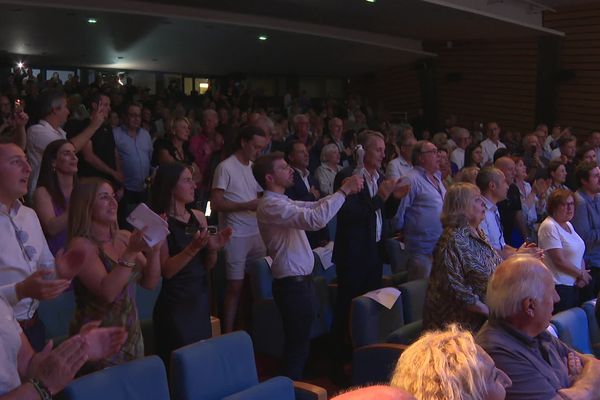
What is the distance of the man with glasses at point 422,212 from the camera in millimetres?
4391

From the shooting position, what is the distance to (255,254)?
4.63 m

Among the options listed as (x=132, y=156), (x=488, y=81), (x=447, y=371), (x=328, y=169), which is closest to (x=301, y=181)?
(x=328, y=169)

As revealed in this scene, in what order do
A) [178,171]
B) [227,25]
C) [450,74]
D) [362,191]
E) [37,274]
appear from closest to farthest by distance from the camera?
[37,274] < [178,171] < [362,191] < [227,25] < [450,74]

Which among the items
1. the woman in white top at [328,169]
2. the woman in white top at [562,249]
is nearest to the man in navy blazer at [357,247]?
the woman in white top at [562,249]

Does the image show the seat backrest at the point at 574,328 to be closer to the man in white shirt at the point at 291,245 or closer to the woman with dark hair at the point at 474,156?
the man in white shirt at the point at 291,245

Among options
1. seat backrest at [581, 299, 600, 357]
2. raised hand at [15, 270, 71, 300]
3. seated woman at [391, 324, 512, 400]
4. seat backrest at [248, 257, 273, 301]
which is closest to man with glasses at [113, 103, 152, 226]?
seat backrest at [248, 257, 273, 301]

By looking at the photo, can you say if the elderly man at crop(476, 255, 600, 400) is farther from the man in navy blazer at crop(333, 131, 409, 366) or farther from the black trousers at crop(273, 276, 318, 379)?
the man in navy blazer at crop(333, 131, 409, 366)

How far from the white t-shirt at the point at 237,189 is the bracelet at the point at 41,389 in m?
2.68

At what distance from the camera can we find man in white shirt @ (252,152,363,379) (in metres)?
3.54

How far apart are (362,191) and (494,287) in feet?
5.29

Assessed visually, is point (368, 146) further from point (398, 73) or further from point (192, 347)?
point (398, 73)

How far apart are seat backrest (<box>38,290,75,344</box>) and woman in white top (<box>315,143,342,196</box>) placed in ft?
10.6

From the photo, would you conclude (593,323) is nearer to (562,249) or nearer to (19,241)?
(562,249)

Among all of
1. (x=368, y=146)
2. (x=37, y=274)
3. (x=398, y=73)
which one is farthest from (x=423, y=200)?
(x=398, y=73)
